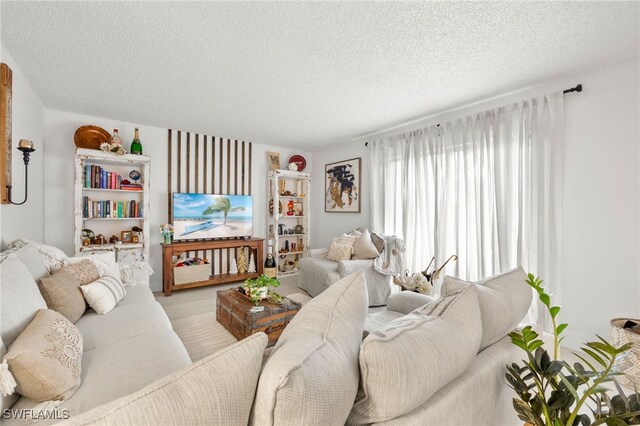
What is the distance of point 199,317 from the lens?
2994 millimetres

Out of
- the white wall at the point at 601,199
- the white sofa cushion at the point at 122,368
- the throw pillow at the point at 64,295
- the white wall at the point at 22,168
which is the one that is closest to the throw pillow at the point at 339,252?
the white wall at the point at 601,199

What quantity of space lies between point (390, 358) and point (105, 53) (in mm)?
2828

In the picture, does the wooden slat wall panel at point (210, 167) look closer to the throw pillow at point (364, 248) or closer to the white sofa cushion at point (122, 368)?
the throw pillow at point (364, 248)

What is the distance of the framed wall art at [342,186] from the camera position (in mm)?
4625

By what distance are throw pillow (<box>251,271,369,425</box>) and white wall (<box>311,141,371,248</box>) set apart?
11.8ft

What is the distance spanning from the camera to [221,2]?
1.56 meters

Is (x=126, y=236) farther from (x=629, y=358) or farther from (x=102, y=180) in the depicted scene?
(x=629, y=358)

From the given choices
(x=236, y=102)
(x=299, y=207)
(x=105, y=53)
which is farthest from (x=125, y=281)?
(x=299, y=207)

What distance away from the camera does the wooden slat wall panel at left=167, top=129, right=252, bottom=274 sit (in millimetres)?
4238

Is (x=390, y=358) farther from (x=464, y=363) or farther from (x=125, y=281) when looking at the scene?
(x=125, y=281)

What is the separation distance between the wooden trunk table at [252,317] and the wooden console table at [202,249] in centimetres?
158

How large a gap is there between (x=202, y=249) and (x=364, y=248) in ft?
8.13

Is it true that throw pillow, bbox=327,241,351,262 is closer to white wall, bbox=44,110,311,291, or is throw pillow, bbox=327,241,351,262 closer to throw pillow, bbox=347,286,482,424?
white wall, bbox=44,110,311,291

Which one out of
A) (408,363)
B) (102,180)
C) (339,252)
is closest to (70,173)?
(102,180)
